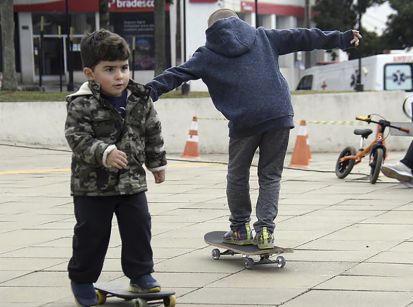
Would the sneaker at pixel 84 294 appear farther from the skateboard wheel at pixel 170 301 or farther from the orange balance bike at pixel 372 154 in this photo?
the orange balance bike at pixel 372 154

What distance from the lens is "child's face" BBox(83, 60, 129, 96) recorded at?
5.38m

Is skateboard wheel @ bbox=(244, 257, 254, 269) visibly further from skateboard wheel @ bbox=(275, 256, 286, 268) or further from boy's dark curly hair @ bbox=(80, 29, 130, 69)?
boy's dark curly hair @ bbox=(80, 29, 130, 69)

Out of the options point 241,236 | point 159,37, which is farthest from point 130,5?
point 241,236

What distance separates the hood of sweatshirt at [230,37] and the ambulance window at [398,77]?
72.4ft

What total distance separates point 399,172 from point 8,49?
13649 mm

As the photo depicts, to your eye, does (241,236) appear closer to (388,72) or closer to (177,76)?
(177,76)

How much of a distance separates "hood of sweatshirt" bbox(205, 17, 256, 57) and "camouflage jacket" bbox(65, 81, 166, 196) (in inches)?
48.7

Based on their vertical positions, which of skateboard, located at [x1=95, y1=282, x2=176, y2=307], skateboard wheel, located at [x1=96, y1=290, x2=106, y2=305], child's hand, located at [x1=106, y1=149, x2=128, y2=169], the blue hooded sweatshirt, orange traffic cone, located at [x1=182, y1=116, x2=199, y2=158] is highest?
the blue hooded sweatshirt

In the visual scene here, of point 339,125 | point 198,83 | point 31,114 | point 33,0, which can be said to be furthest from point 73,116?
point 33,0

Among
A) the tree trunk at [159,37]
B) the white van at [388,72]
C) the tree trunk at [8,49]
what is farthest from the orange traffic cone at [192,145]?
the white van at [388,72]

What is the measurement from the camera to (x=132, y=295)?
18.1 feet

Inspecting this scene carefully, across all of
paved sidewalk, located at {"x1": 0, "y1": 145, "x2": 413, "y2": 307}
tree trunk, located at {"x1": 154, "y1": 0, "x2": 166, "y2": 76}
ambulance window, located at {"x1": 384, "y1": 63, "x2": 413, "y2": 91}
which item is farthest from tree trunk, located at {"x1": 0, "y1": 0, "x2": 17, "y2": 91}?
ambulance window, located at {"x1": 384, "y1": 63, "x2": 413, "y2": 91}

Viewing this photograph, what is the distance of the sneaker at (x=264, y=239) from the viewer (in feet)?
21.6

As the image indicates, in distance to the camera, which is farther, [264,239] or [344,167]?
[344,167]
